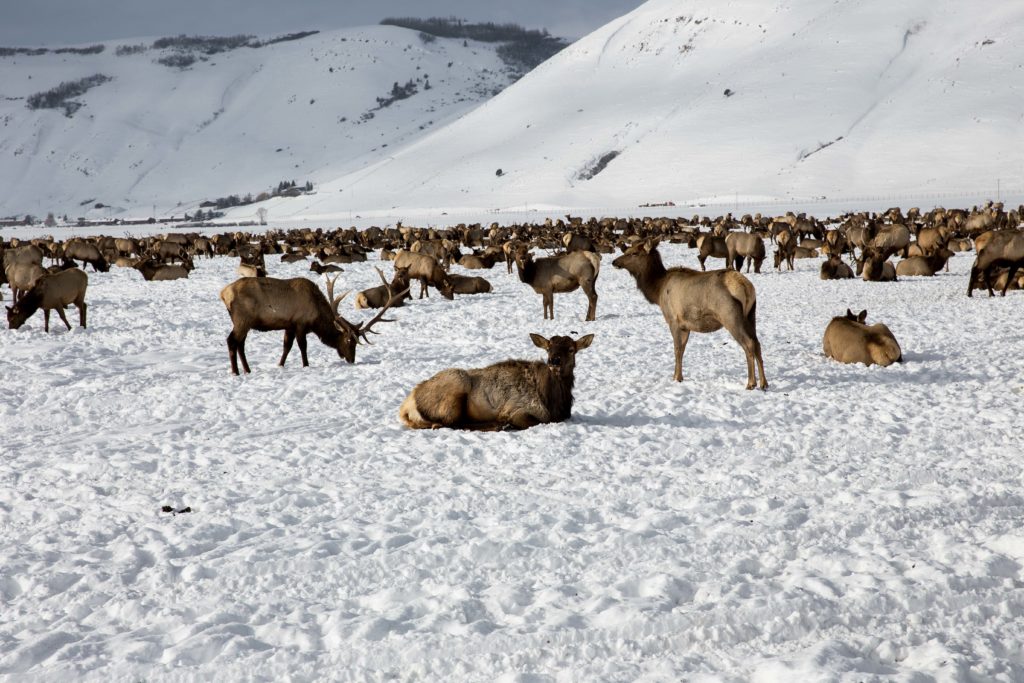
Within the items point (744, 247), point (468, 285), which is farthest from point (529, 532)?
point (744, 247)

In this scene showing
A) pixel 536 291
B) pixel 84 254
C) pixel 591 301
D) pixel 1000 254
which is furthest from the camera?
pixel 84 254

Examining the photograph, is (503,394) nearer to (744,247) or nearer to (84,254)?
(744,247)

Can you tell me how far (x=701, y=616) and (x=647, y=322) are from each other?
1209cm

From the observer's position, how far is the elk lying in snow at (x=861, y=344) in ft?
36.2

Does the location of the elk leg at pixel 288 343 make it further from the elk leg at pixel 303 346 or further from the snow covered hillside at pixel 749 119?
the snow covered hillside at pixel 749 119

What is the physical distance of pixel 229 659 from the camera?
156 inches

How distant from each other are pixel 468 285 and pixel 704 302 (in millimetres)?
12506

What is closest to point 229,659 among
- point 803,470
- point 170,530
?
point 170,530

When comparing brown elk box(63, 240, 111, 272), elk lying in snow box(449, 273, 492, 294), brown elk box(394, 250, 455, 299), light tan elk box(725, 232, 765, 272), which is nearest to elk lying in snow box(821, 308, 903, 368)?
brown elk box(394, 250, 455, 299)

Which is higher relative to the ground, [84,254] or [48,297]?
[84,254]

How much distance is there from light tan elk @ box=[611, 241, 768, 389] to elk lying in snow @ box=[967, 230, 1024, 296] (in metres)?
10.3

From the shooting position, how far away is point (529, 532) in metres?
5.46

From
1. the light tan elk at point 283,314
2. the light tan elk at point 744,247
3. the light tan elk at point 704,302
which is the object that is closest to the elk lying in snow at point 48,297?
the light tan elk at point 283,314

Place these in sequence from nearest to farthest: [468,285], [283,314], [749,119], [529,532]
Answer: [529,532]
[283,314]
[468,285]
[749,119]
